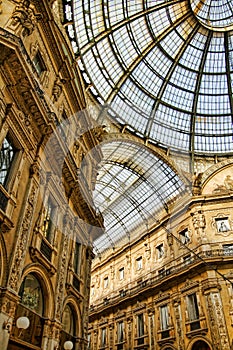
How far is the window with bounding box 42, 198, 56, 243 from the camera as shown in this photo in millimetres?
16453

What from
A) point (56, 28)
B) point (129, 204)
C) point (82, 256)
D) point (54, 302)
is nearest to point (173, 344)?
point (82, 256)

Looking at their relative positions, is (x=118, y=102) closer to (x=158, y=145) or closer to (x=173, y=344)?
(x=158, y=145)

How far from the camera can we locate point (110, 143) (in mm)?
32125

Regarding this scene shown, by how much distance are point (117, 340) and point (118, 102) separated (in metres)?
26.6

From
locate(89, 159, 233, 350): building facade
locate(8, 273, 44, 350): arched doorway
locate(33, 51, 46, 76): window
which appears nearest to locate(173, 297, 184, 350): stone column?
locate(89, 159, 233, 350): building facade

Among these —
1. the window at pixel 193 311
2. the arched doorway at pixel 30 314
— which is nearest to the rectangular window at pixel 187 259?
the window at pixel 193 311

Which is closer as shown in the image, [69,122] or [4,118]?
[4,118]

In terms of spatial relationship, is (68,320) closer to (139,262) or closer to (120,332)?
(120,332)

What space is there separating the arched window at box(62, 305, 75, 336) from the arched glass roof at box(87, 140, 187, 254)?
677 inches

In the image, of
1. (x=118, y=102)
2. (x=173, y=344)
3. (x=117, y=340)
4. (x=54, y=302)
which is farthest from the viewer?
(x=117, y=340)

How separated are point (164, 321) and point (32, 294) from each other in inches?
747

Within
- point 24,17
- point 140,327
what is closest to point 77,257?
point 24,17

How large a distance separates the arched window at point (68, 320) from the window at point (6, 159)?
8996mm

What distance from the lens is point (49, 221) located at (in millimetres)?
17109
